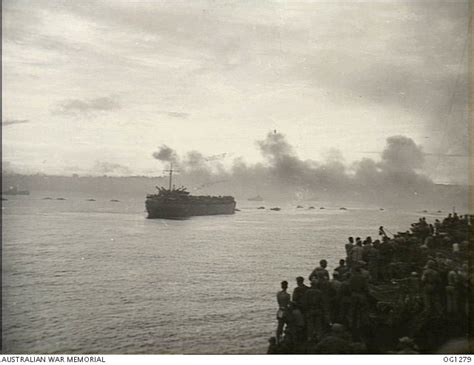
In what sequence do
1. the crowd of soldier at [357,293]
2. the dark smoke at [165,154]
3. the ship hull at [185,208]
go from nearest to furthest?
the crowd of soldier at [357,293], the dark smoke at [165,154], the ship hull at [185,208]

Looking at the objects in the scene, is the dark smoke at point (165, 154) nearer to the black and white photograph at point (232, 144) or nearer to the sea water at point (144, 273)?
the black and white photograph at point (232, 144)

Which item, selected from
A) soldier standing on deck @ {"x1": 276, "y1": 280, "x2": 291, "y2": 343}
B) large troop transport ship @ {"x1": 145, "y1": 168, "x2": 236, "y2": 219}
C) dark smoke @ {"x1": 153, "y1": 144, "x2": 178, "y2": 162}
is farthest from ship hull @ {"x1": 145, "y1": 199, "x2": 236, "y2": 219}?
soldier standing on deck @ {"x1": 276, "y1": 280, "x2": 291, "y2": 343}

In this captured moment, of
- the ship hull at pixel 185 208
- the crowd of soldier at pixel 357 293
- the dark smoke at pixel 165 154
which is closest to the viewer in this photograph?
the crowd of soldier at pixel 357 293

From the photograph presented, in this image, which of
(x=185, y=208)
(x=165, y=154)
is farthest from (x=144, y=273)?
(x=185, y=208)

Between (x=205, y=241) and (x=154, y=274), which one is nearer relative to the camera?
(x=154, y=274)

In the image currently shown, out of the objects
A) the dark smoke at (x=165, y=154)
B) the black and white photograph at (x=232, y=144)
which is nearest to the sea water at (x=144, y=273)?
the black and white photograph at (x=232, y=144)

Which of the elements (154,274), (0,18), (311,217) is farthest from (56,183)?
(311,217)

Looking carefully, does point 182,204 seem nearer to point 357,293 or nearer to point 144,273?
point 144,273

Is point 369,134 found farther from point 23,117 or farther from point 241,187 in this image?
point 23,117
